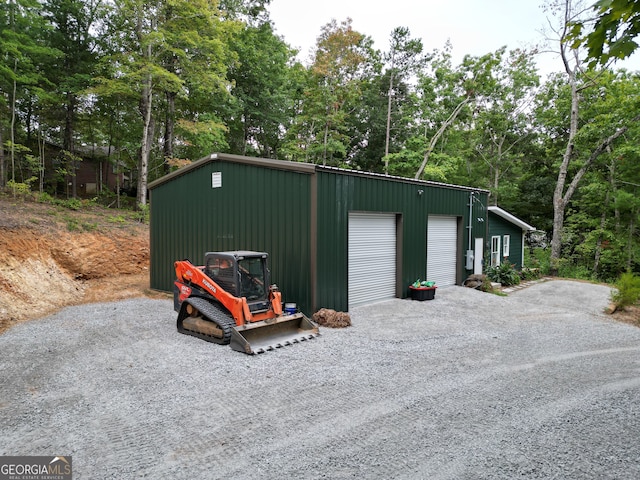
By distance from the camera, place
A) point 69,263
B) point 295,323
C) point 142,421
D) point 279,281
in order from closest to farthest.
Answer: point 142,421 < point 295,323 < point 279,281 < point 69,263

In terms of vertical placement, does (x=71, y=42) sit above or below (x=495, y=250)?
above

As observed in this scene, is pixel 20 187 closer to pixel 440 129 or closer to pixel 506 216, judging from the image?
pixel 506 216

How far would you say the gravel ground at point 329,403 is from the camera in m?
2.93

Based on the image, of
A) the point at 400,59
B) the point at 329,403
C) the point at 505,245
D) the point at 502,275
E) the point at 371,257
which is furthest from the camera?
the point at 400,59

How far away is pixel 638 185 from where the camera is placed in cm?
1781

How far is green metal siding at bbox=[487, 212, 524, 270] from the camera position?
14.6m

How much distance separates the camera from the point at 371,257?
9188 mm

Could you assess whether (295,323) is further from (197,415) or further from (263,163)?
(263,163)

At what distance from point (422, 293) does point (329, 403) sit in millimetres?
6304

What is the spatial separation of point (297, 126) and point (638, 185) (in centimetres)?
1883

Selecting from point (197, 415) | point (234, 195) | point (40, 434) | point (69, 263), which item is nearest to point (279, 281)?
point (234, 195)

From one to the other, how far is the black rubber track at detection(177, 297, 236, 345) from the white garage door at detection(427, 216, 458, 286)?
7.11 metres

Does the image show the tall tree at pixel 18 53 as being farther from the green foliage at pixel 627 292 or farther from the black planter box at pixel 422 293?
the green foliage at pixel 627 292

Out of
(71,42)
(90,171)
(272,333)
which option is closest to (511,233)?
(272,333)
